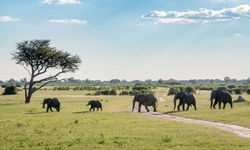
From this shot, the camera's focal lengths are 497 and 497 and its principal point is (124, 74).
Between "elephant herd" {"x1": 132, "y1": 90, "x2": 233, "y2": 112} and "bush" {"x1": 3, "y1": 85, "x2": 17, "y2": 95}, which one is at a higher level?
"bush" {"x1": 3, "y1": 85, "x2": 17, "y2": 95}

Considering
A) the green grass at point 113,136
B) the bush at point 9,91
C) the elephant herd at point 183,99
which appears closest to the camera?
the green grass at point 113,136

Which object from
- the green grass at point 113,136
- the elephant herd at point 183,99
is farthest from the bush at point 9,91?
the green grass at point 113,136

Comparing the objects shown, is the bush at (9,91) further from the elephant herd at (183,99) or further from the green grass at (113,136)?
the green grass at (113,136)

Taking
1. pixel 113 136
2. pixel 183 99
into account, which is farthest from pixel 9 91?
pixel 113 136

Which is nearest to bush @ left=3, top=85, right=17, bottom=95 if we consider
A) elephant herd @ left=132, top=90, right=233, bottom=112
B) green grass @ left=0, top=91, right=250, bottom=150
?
elephant herd @ left=132, top=90, right=233, bottom=112

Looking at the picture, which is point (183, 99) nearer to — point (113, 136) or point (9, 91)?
point (113, 136)

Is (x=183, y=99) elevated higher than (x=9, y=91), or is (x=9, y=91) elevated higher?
(x=9, y=91)

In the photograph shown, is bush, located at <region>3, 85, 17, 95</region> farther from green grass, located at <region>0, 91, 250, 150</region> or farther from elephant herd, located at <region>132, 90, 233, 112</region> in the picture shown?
green grass, located at <region>0, 91, 250, 150</region>

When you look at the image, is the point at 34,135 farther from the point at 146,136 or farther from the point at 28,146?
the point at 146,136

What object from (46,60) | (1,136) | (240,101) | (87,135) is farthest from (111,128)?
(46,60)

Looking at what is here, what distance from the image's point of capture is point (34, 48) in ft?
272

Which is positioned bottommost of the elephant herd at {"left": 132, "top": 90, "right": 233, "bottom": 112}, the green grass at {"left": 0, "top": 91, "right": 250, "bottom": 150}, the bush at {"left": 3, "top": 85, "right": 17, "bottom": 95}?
the green grass at {"left": 0, "top": 91, "right": 250, "bottom": 150}

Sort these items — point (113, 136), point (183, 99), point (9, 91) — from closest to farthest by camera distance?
point (113, 136) < point (183, 99) < point (9, 91)

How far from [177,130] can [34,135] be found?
28.6 ft
